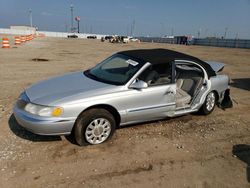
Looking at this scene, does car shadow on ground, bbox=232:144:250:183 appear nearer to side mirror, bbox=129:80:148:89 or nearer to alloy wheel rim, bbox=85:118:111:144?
side mirror, bbox=129:80:148:89

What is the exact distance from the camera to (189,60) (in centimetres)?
536

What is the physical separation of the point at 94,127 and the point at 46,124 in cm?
78

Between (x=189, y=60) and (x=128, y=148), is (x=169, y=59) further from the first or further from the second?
(x=128, y=148)

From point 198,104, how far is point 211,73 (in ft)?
2.81

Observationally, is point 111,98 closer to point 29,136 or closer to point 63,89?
point 63,89

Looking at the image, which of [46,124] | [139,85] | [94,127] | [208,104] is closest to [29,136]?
[46,124]

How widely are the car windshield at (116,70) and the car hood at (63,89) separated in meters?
0.20

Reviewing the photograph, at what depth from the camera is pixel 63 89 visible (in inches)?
170

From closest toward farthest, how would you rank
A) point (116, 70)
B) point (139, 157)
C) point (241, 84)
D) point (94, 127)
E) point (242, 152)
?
point (139, 157), point (94, 127), point (242, 152), point (116, 70), point (241, 84)

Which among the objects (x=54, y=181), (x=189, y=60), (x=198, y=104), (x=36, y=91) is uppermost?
(x=189, y=60)

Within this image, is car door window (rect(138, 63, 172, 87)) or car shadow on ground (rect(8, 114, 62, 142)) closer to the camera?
car shadow on ground (rect(8, 114, 62, 142))

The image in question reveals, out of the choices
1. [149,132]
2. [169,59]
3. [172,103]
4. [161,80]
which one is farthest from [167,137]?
[169,59]

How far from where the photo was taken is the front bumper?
12.4 ft

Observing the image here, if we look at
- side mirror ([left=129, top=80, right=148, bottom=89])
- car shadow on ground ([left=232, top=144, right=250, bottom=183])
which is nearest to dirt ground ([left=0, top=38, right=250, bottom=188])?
car shadow on ground ([left=232, top=144, right=250, bottom=183])
